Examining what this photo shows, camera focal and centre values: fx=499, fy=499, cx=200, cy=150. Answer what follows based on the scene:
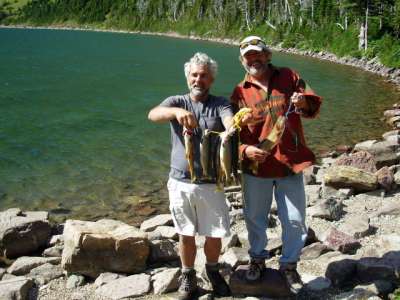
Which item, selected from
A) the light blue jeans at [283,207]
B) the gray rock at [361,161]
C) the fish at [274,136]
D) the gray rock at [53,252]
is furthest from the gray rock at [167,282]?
the gray rock at [361,161]

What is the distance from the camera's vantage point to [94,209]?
13.2 meters

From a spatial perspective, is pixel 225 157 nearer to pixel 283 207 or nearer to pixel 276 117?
pixel 276 117

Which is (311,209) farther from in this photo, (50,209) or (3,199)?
(3,199)

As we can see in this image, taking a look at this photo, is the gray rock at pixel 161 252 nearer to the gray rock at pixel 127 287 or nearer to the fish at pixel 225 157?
the gray rock at pixel 127 287

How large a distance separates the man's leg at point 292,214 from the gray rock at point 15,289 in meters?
3.92

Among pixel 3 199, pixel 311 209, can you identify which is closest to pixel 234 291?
pixel 311 209

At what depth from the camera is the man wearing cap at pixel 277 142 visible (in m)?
6.36

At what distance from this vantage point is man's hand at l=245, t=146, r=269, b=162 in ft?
20.6

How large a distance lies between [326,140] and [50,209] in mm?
11608

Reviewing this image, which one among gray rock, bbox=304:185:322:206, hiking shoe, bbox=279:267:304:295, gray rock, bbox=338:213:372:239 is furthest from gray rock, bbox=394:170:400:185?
hiking shoe, bbox=279:267:304:295

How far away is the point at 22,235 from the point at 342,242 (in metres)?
6.14

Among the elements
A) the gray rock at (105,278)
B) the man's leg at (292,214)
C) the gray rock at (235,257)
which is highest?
the man's leg at (292,214)

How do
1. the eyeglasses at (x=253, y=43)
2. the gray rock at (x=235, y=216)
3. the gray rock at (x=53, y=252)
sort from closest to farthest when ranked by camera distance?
the eyeglasses at (x=253, y=43) → the gray rock at (x=53, y=252) → the gray rock at (x=235, y=216)

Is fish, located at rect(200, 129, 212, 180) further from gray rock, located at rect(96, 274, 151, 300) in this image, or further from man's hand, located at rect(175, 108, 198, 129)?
gray rock, located at rect(96, 274, 151, 300)
